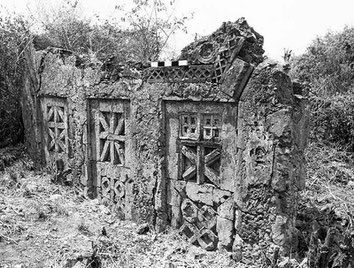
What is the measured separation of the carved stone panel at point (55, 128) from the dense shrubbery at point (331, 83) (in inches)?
275

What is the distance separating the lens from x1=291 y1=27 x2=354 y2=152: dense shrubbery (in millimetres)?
10922

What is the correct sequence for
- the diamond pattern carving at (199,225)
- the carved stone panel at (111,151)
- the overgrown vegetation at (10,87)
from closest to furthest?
1. the diamond pattern carving at (199,225)
2. the carved stone panel at (111,151)
3. the overgrown vegetation at (10,87)

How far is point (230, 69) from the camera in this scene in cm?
463

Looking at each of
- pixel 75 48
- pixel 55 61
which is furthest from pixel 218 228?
pixel 75 48

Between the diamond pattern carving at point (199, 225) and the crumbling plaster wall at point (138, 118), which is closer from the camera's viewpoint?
the diamond pattern carving at point (199, 225)

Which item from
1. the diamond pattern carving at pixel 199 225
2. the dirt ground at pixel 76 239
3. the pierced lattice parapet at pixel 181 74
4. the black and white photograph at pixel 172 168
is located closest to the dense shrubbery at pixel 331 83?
the black and white photograph at pixel 172 168

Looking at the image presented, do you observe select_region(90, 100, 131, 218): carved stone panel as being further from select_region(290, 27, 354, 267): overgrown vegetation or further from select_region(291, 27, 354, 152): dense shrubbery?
select_region(291, 27, 354, 152): dense shrubbery

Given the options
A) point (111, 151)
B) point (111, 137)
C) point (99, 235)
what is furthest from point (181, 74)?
point (99, 235)

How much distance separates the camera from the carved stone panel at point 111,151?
6.09 metres

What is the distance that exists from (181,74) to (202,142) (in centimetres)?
104

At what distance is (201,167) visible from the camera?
5.12 metres

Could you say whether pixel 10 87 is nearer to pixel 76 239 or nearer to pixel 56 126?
pixel 56 126

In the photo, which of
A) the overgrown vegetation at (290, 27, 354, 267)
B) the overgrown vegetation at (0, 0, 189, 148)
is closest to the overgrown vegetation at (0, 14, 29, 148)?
the overgrown vegetation at (0, 0, 189, 148)

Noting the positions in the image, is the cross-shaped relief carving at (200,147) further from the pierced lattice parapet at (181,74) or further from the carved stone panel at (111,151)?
the carved stone panel at (111,151)
